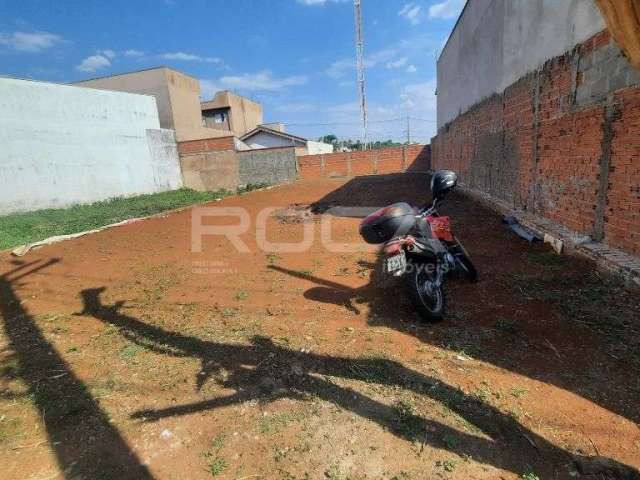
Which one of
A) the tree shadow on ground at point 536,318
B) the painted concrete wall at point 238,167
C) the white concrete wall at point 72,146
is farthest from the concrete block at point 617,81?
the painted concrete wall at point 238,167

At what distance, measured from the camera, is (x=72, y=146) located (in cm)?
1498

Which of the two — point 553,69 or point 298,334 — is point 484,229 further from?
point 298,334

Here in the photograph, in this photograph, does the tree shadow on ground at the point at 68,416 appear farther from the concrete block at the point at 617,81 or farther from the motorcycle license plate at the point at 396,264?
the concrete block at the point at 617,81

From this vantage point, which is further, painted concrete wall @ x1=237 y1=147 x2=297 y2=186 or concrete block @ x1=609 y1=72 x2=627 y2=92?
painted concrete wall @ x1=237 y1=147 x2=297 y2=186

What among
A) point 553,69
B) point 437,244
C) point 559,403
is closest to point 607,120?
A: point 553,69

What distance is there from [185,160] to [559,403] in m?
22.7

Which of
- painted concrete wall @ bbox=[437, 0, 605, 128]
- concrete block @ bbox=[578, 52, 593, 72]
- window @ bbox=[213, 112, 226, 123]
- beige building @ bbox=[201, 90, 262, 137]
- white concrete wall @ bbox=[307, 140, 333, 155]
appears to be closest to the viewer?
concrete block @ bbox=[578, 52, 593, 72]

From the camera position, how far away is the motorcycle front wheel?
3037 mm

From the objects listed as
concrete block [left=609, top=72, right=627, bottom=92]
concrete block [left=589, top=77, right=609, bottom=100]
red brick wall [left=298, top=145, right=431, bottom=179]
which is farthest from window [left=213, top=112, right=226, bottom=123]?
concrete block [left=609, top=72, right=627, bottom=92]

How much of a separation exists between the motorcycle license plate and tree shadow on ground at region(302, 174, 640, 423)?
0.59m

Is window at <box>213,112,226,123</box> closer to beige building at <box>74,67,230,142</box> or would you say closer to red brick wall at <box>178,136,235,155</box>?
beige building at <box>74,67,230,142</box>

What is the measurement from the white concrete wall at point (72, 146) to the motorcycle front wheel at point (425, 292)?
1558 cm

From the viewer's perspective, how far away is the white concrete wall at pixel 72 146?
12.8 meters

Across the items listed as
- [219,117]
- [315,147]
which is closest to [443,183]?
[315,147]
